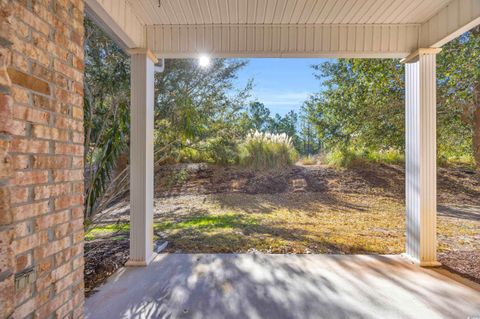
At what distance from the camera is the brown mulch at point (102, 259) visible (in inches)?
103

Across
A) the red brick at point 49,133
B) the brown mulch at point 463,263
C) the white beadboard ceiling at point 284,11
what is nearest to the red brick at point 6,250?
the red brick at point 49,133

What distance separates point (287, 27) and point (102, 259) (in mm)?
3369

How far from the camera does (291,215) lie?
5.01m

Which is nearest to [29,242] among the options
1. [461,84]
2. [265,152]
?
[461,84]

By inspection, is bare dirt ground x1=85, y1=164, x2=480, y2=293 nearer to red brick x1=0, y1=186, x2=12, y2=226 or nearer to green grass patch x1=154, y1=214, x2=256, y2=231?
green grass patch x1=154, y1=214, x2=256, y2=231

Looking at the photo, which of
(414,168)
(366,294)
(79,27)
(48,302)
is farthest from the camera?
(414,168)

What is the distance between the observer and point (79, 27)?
1.51 meters

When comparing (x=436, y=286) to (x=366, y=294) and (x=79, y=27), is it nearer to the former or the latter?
(x=366, y=294)

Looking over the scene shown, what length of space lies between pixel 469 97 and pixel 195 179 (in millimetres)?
4853

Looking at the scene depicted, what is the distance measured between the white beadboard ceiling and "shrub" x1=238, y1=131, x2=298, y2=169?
3.47m

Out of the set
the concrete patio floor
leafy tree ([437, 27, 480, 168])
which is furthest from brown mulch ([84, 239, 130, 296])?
leafy tree ([437, 27, 480, 168])

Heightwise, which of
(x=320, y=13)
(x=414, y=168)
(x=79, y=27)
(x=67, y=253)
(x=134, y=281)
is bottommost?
(x=134, y=281)

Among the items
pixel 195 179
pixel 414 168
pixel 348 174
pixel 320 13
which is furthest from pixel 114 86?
pixel 348 174

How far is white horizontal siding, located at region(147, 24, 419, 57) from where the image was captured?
9.70 ft
